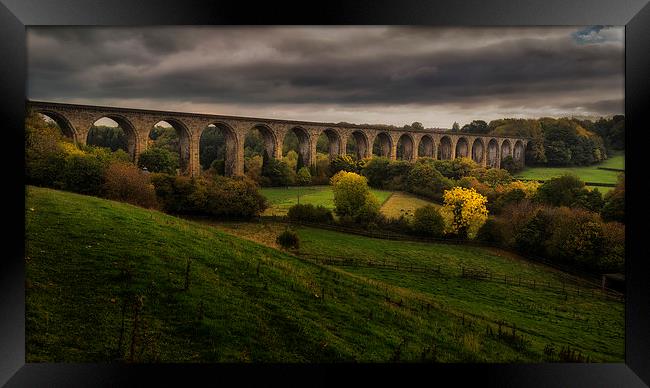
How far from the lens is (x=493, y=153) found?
21.0ft

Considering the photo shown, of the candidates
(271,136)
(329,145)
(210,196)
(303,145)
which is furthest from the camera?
(329,145)

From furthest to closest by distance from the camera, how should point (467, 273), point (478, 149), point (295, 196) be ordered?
point (295, 196), point (478, 149), point (467, 273)

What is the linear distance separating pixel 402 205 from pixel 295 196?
1.70m

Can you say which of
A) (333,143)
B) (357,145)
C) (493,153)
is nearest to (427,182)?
(493,153)

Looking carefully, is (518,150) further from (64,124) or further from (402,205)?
(64,124)

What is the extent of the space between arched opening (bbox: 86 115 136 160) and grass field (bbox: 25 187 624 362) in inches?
33.2

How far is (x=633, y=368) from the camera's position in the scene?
5562 millimetres

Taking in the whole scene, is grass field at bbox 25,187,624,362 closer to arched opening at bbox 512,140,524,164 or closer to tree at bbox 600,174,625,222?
tree at bbox 600,174,625,222

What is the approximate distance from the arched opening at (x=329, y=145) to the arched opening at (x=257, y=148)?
76cm

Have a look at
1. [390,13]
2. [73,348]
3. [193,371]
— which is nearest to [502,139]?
[390,13]

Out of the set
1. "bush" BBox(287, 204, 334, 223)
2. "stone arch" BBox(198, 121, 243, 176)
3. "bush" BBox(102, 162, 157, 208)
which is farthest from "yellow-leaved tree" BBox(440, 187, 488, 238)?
"bush" BBox(102, 162, 157, 208)

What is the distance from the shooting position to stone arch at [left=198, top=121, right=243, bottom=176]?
262 inches

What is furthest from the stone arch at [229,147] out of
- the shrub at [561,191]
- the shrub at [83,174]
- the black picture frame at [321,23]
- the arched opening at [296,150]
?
the shrub at [561,191]

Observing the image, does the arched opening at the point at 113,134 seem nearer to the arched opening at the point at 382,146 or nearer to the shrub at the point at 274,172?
the shrub at the point at 274,172
